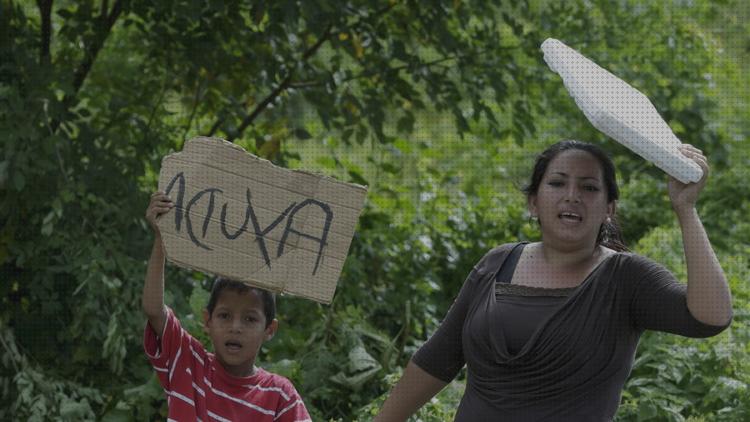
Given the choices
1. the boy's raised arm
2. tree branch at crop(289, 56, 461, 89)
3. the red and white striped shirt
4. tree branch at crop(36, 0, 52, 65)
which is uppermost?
tree branch at crop(289, 56, 461, 89)

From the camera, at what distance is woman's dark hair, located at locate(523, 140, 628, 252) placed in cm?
316

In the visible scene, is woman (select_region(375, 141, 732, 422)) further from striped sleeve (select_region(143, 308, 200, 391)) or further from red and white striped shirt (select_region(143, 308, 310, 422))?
striped sleeve (select_region(143, 308, 200, 391))

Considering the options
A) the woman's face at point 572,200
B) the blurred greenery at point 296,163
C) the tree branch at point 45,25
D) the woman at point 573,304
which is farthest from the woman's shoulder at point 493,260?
the tree branch at point 45,25

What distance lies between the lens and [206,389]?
11.3 feet

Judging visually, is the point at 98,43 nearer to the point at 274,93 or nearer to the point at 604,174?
the point at 274,93

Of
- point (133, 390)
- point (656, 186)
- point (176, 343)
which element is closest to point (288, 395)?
point (176, 343)

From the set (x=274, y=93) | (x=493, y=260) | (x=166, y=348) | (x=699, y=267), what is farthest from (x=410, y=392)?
(x=274, y=93)

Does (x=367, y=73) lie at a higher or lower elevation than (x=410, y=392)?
higher

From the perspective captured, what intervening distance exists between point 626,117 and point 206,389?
4.44ft

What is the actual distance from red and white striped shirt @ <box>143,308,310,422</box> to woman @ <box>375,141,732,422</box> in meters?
0.56

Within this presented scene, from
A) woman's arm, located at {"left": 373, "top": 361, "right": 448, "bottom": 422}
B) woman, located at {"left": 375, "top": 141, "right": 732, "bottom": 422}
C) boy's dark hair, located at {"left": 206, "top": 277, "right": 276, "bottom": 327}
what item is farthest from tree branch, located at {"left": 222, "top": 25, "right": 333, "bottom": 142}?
woman, located at {"left": 375, "top": 141, "right": 732, "bottom": 422}

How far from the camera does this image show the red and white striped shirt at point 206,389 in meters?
3.39

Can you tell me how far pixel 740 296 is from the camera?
628 cm

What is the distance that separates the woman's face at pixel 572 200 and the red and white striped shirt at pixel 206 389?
2.86ft
